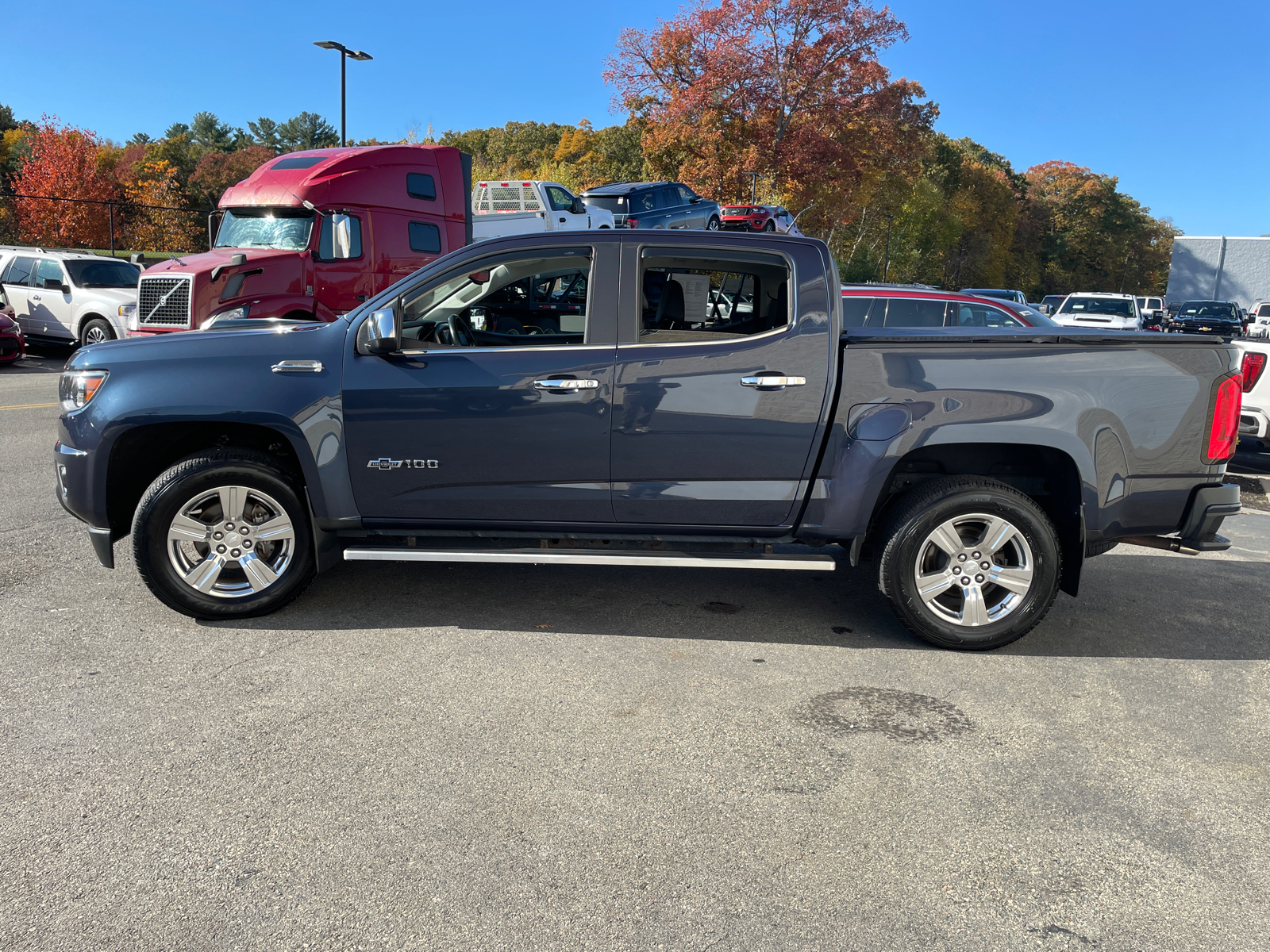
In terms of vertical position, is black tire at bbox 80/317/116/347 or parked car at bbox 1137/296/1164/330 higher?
parked car at bbox 1137/296/1164/330

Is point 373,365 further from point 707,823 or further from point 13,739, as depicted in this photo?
point 707,823

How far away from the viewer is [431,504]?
468cm

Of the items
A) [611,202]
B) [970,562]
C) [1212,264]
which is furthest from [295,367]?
[1212,264]

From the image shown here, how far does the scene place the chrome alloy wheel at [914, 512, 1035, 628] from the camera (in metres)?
4.55

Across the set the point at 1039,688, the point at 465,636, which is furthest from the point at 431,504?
the point at 1039,688

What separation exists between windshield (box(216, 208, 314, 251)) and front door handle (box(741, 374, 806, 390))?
32.6ft

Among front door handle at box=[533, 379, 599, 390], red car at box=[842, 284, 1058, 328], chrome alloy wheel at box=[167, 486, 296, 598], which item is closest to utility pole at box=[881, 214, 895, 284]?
red car at box=[842, 284, 1058, 328]

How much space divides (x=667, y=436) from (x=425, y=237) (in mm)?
10366

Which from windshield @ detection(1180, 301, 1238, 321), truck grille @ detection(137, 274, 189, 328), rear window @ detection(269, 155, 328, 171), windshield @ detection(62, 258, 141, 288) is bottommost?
truck grille @ detection(137, 274, 189, 328)

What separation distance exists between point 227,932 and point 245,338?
9.74ft

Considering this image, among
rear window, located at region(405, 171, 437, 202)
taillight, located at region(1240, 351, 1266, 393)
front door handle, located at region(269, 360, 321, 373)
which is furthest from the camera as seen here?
rear window, located at region(405, 171, 437, 202)

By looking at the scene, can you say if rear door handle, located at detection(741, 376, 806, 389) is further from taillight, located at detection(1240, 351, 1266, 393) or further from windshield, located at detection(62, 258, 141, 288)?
windshield, located at detection(62, 258, 141, 288)

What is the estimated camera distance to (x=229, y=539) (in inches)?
185

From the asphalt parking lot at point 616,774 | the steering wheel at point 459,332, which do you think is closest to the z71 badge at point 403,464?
the steering wheel at point 459,332
